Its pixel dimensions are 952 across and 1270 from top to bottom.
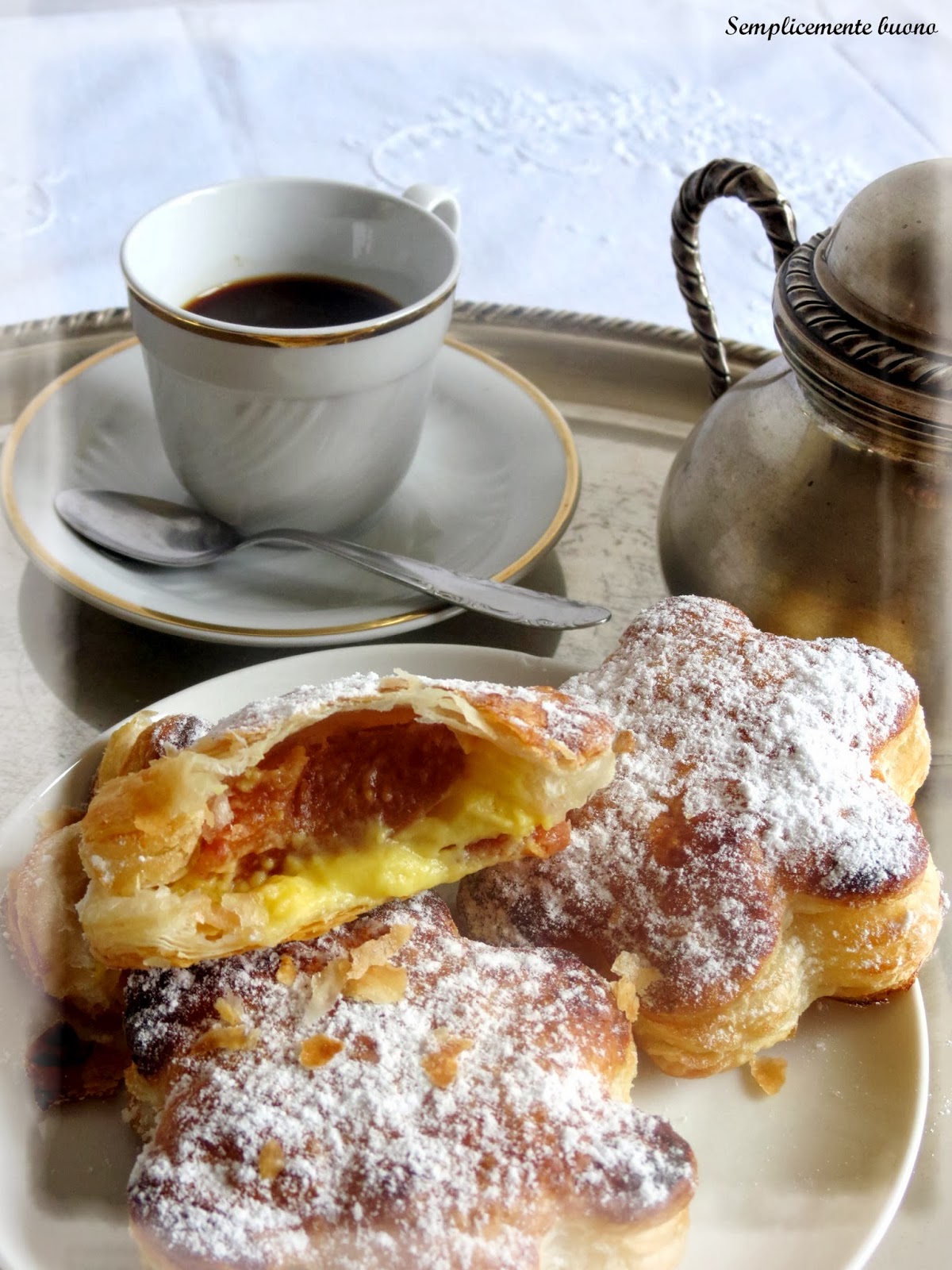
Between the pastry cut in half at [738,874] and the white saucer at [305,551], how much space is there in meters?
0.33

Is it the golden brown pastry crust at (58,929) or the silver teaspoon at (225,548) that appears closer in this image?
the golden brown pastry crust at (58,929)

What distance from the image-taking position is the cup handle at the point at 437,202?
1.44m

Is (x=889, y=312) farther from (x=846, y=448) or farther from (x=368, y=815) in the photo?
(x=368, y=815)

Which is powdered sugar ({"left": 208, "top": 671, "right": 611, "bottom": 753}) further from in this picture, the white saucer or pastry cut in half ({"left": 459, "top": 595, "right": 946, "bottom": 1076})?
the white saucer

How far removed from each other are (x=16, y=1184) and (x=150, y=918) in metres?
0.18

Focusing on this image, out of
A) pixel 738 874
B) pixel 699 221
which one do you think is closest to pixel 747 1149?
pixel 738 874

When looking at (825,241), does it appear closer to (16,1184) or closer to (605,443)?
(605,443)

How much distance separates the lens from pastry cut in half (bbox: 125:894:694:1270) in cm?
69

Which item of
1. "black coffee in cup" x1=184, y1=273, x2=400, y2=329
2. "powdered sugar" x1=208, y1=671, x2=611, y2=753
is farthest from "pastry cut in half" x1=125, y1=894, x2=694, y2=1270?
"black coffee in cup" x1=184, y1=273, x2=400, y2=329

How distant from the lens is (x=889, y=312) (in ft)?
3.27

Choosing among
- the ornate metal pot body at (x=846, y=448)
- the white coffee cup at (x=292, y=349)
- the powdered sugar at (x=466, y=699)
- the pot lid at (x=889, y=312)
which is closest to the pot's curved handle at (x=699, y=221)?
the ornate metal pot body at (x=846, y=448)

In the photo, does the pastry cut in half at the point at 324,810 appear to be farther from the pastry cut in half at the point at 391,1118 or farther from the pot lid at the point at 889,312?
the pot lid at the point at 889,312

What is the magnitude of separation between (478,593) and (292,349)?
0.30 meters

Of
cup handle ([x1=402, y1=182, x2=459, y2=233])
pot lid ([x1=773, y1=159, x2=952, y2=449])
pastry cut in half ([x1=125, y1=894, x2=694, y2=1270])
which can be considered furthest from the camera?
cup handle ([x1=402, y1=182, x2=459, y2=233])
